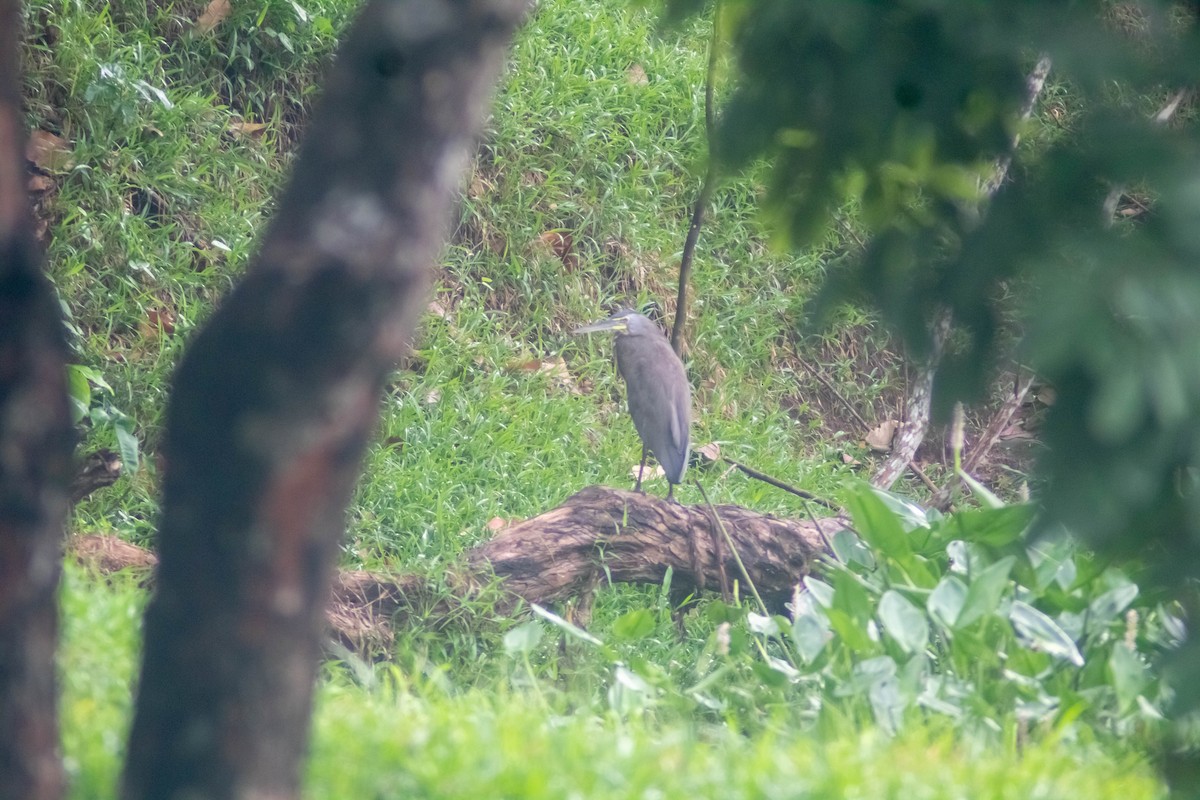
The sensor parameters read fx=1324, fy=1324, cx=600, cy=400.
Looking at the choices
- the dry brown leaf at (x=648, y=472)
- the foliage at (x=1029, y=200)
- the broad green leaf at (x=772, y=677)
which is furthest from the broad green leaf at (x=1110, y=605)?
the dry brown leaf at (x=648, y=472)

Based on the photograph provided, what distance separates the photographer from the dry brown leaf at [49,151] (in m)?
6.25

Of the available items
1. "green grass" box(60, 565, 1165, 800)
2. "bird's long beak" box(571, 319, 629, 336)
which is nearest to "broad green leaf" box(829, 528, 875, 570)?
"green grass" box(60, 565, 1165, 800)

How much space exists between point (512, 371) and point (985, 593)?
13.4 feet

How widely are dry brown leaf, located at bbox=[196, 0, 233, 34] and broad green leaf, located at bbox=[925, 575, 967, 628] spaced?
17.4 ft

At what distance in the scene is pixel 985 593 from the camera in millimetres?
3721

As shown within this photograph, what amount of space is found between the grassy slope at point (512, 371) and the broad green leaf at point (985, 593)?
554 mm

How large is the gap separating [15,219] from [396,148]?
2.04 feet

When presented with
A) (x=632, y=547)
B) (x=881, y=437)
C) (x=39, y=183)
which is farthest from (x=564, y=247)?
(x=632, y=547)

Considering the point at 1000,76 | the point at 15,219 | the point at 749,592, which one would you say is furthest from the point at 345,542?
the point at 1000,76

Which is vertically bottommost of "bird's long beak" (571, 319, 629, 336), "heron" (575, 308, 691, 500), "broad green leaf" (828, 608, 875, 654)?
"heron" (575, 308, 691, 500)

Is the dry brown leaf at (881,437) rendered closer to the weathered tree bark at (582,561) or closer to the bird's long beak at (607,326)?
the bird's long beak at (607,326)

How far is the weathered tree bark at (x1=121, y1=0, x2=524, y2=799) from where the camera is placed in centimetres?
182

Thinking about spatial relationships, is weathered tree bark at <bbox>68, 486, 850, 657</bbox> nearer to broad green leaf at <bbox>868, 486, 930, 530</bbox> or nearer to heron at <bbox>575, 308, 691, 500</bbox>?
broad green leaf at <bbox>868, 486, 930, 530</bbox>

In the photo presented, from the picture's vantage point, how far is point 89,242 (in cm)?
634
